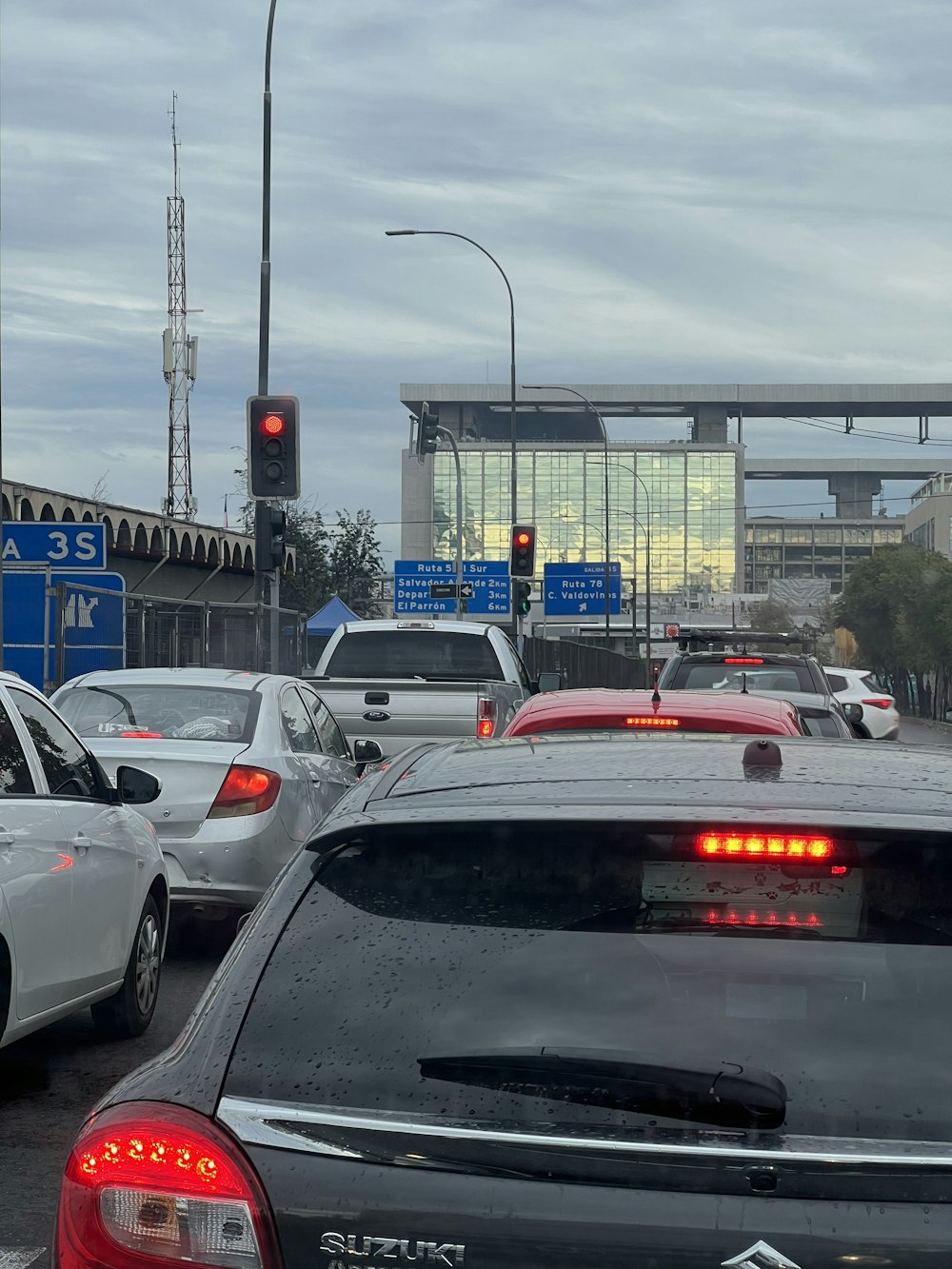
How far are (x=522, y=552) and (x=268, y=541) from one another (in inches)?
669

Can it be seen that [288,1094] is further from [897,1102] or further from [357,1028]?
[897,1102]

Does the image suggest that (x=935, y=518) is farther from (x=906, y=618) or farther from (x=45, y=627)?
(x=45, y=627)

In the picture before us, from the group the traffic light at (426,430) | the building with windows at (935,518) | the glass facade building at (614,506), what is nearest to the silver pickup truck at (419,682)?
the traffic light at (426,430)

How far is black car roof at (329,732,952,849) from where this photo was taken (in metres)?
2.62

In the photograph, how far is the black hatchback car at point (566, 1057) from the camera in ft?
7.18

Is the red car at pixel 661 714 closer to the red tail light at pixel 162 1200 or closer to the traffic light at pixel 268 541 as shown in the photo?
the red tail light at pixel 162 1200

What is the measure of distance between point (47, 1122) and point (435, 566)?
189 ft

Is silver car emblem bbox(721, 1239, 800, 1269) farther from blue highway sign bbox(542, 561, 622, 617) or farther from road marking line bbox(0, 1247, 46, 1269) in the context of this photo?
blue highway sign bbox(542, 561, 622, 617)

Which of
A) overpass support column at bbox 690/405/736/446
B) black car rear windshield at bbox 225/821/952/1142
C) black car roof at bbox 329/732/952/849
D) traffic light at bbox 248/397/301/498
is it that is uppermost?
overpass support column at bbox 690/405/736/446

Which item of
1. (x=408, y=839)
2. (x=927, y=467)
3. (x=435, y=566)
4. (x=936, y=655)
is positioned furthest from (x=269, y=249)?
(x=927, y=467)

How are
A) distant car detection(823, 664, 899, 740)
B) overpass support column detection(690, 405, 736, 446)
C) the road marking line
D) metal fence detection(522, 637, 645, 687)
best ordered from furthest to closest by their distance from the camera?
overpass support column detection(690, 405, 736, 446), metal fence detection(522, 637, 645, 687), distant car detection(823, 664, 899, 740), the road marking line

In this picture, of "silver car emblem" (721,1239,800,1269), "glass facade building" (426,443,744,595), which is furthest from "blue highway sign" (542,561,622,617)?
"glass facade building" (426,443,744,595)

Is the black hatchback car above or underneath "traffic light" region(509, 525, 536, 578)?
underneath

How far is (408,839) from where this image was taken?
8.66ft
